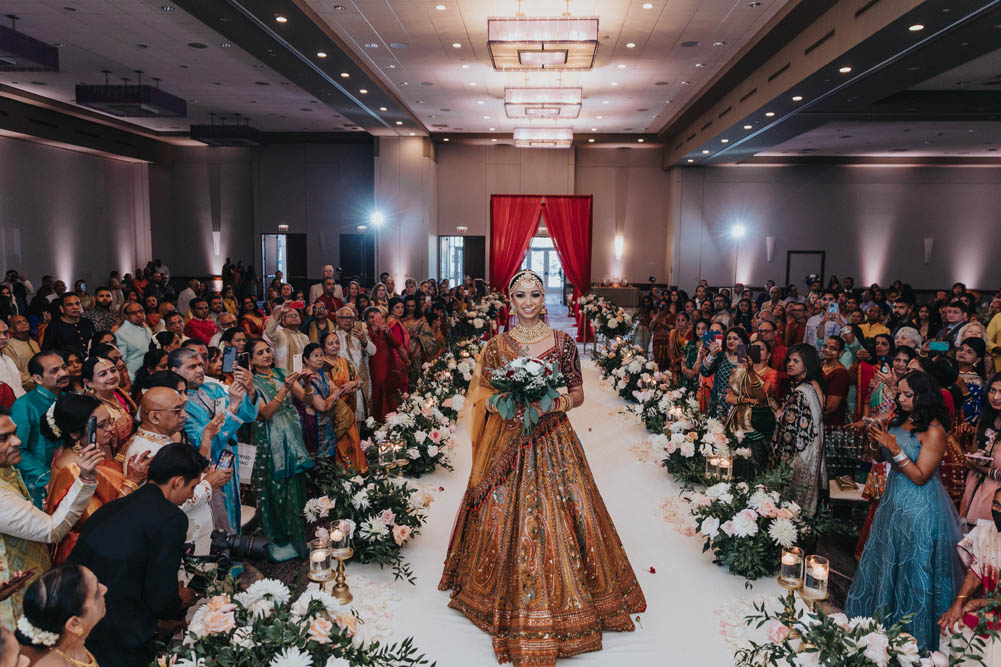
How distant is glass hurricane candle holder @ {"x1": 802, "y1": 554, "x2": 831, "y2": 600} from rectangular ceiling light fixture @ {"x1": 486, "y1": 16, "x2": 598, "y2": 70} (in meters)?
5.61

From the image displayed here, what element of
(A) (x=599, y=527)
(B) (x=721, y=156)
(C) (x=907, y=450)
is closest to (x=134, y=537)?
(A) (x=599, y=527)

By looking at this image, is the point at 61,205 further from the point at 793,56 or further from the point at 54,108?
the point at 793,56

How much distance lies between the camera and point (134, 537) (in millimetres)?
2457

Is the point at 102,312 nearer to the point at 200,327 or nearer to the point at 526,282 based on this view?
the point at 200,327

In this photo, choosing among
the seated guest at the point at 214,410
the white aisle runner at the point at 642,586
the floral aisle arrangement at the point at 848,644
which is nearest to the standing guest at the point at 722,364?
the white aisle runner at the point at 642,586

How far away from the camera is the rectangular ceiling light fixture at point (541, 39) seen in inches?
269

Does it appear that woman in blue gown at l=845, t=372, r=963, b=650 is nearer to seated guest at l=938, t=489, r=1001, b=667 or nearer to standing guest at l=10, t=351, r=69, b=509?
seated guest at l=938, t=489, r=1001, b=667

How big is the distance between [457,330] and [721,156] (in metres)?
8.38

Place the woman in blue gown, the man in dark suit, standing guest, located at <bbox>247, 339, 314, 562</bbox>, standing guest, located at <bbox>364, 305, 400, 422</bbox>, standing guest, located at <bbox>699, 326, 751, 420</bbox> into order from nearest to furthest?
1. the man in dark suit
2. the woman in blue gown
3. standing guest, located at <bbox>247, 339, 314, 562</bbox>
4. standing guest, located at <bbox>699, 326, 751, 420</bbox>
5. standing guest, located at <bbox>364, 305, 400, 422</bbox>

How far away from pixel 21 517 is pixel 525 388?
6.64ft

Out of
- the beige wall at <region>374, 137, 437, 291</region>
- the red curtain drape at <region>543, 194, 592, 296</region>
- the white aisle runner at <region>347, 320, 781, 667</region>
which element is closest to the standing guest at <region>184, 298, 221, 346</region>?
the white aisle runner at <region>347, 320, 781, 667</region>

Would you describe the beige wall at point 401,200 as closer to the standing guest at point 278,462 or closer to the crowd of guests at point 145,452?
the crowd of guests at point 145,452

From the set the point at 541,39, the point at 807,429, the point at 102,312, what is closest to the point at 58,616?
the point at 807,429

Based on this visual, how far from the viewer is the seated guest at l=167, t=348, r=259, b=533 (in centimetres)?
387
